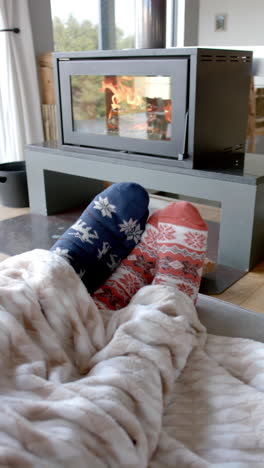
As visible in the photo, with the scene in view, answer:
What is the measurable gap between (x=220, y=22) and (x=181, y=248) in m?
3.59

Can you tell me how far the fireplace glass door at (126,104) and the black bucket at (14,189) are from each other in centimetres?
36

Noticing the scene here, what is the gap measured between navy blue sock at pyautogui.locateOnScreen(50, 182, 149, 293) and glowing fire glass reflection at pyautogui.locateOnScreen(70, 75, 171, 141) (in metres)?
0.55

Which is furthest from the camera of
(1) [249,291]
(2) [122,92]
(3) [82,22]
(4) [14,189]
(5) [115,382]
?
(3) [82,22]

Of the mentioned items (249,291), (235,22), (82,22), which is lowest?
(249,291)

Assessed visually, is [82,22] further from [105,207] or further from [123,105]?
[105,207]

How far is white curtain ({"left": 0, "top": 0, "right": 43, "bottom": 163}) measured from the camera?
2.32 metres

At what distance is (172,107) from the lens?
5.25 feet

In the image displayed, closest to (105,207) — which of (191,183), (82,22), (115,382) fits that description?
(191,183)

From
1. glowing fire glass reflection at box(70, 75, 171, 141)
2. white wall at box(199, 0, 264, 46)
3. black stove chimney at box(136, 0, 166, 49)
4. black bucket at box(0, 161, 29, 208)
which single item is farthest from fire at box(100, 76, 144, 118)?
white wall at box(199, 0, 264, 46)

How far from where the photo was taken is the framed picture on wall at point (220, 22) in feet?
13.2

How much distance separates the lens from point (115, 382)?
0.66 metres

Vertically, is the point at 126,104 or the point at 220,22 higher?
the point at 220,22

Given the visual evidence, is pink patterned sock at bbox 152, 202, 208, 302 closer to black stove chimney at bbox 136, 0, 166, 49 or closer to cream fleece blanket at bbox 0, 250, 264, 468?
cream fleece blanket at bbox 0, 250, 264, 468

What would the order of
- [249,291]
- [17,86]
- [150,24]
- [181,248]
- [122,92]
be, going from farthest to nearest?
[17,86] < [122,92] < [150,24] < [249,291] < [181,248]
